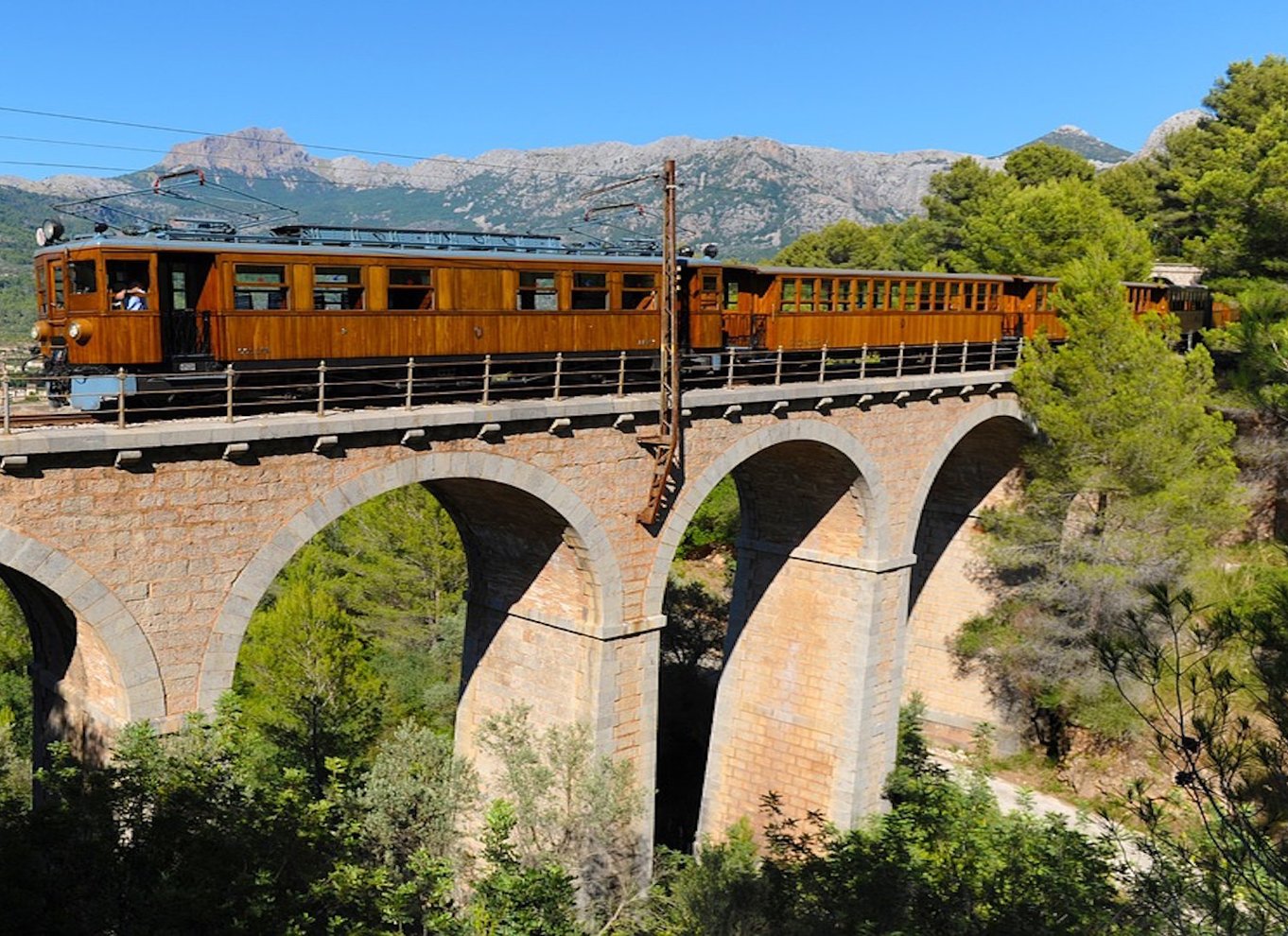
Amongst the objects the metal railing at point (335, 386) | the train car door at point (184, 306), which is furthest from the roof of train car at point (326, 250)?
the metal railing at point (335, 386)

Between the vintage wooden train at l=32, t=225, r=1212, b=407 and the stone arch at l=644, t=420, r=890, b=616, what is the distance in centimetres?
245

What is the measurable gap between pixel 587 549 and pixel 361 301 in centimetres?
514

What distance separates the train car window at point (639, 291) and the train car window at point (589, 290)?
0.50m

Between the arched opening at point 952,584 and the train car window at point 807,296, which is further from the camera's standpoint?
the arched opening at point 952,584

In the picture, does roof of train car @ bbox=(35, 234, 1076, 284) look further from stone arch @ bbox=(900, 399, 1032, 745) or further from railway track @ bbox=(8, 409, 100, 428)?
stone arch @ bbox=(900, 399, 1032, 745)

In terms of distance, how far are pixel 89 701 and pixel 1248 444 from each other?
2741cm

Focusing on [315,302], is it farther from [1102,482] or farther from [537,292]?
[1102,482]

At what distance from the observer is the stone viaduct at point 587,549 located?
12.0m

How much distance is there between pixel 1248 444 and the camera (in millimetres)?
27828

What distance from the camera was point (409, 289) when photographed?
Answer: 16.0 m

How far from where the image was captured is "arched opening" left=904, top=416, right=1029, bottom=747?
29250 mm

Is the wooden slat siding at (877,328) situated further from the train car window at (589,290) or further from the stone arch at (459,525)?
the stone arch at (459,525)

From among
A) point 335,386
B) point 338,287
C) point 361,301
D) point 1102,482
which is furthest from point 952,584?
point 338,287

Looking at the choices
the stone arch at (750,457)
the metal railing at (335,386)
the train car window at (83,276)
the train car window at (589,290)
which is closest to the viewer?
the metal railing at (335,386)
